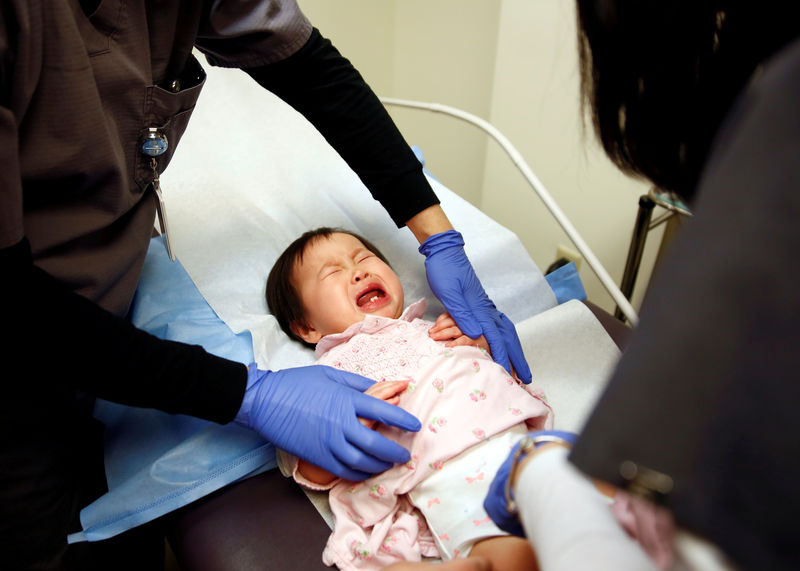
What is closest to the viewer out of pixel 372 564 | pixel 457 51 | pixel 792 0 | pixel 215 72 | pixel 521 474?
pixel 792 0

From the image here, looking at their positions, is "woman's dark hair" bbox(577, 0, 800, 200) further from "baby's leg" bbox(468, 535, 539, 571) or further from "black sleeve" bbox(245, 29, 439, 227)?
"black sleeve" bbox(245, 29, 439, 227)

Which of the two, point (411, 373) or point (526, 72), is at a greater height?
point (526, 72)

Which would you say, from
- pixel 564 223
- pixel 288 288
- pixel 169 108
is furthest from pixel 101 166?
pixel 564 223

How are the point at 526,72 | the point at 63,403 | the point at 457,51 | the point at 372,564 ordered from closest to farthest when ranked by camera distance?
the point at 372,564, the point at 63,403, the point at 526,72, the point at 457,51

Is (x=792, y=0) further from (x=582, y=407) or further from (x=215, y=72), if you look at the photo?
(x=215, y=72)

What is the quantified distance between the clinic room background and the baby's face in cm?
90

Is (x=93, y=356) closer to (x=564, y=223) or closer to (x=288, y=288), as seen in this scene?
(x=288, y=288)

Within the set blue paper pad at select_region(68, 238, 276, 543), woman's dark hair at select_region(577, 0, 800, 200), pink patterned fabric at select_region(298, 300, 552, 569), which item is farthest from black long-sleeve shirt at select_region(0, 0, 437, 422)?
woman's dark hair at select_region(577, 0, 800, 200)

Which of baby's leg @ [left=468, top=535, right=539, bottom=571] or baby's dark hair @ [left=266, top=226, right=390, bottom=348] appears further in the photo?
baby's dark hair @ [left=266, top=226, right=390, bottom=348]

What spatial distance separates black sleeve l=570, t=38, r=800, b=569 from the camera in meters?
0.32

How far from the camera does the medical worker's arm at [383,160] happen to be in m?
1.19

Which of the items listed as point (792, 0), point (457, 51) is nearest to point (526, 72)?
point (457, 51)

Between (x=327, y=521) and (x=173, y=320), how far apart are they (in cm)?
57

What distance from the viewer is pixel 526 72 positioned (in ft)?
6.43
